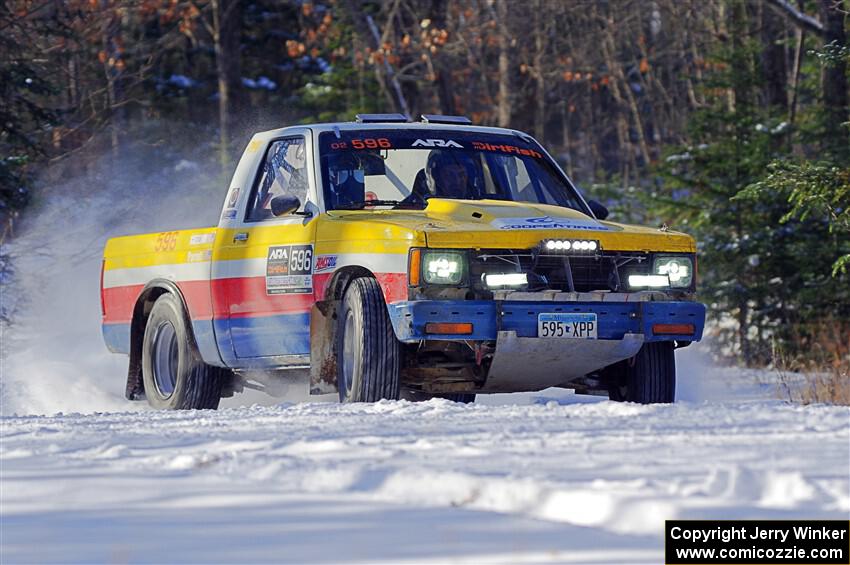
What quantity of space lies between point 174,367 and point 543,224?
3408 millimetres

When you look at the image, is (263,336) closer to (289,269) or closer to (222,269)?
(289,269)

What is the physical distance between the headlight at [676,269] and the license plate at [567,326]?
641 millimetres

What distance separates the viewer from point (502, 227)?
8.95 m

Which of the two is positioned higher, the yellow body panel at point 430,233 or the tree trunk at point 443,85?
the tree trunk at point 443,85

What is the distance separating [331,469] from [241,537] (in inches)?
41.0

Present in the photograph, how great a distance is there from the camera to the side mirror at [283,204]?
9758 mm

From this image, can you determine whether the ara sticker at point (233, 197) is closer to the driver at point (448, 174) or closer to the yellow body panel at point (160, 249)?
the yellow body panel at point (160, 249)

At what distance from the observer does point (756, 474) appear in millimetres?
5301

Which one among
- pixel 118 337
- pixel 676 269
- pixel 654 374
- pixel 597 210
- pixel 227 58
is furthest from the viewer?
pixel 227 58

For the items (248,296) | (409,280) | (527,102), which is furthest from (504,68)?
(409,280)

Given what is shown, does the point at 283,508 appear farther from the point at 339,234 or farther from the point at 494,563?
the point at 339,234

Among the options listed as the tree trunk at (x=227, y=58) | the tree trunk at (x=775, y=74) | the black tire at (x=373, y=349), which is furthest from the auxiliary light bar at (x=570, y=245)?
the tree trunk at (x=227, y=58)

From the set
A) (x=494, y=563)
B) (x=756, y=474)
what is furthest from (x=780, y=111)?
(x=494, y=563)

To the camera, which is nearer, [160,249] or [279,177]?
[279,177]
